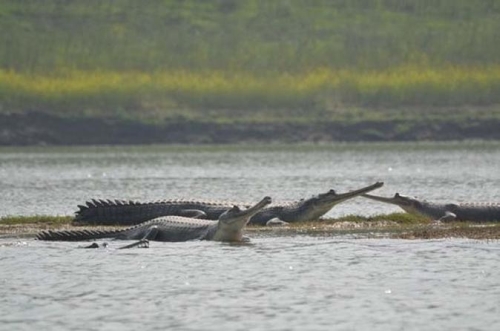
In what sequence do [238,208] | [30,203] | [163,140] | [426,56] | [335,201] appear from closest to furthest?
1. [238,208]
2. [335,201]
3. [30,203]
4. [163,140]
5. [426,56]

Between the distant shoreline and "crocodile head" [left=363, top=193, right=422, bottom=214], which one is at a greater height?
the distant shoreline

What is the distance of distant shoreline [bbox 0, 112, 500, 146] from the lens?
160500 millimetres

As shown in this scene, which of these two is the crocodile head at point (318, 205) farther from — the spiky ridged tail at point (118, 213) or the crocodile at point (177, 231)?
the crocodile at point (177, 231)

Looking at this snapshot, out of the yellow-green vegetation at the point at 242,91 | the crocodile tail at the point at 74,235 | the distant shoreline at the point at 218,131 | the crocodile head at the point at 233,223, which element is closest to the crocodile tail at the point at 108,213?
the crocodile tail at the point at 74,235

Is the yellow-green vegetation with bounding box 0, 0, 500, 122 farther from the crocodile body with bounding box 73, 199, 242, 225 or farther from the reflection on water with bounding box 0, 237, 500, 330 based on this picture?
the reflection on water with bounding box 0, 237, 500, 330

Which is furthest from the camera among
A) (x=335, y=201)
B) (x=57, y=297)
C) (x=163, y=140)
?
(x=163, y=140)

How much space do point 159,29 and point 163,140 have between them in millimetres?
36453

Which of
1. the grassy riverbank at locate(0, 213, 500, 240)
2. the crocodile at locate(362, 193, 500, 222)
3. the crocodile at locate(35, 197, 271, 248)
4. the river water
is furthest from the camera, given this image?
the crocodile at locate(362, 193, 500, 222)

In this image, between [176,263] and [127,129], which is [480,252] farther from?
[127,129]

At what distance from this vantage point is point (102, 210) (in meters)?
37.1

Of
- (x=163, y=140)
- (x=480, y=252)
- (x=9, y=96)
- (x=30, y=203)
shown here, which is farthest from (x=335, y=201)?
(x=9, y=96)

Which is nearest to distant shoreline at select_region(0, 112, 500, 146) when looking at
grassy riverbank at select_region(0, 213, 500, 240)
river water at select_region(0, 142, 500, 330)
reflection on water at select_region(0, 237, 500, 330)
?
grassy riverbank at select_region(0, 213, 500, 240)

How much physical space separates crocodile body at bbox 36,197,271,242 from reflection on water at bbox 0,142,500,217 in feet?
30.2

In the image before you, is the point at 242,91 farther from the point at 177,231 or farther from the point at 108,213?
the point at 177,231
